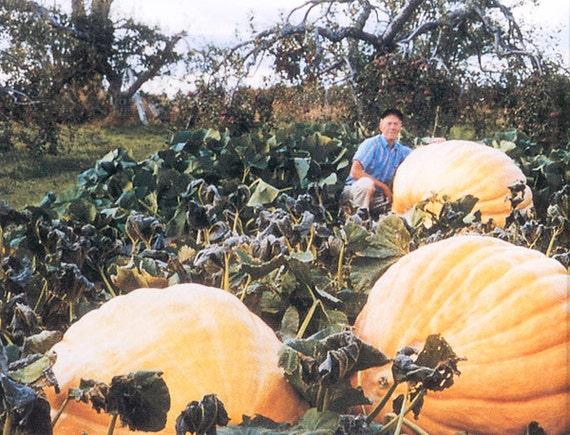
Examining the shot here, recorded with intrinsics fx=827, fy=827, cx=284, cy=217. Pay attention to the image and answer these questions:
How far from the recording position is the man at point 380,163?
21.6 feet

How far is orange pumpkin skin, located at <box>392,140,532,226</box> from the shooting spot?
4.22 metres

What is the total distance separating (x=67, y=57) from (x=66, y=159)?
176 centimetres

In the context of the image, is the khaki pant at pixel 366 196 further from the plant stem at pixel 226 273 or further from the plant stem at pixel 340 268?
the plant stem at pixel 226 273

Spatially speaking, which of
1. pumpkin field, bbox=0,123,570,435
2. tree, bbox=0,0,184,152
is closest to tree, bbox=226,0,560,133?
tree, bbox=0,0,184,152

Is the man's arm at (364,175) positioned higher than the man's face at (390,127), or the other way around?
the man's face at (390,127)

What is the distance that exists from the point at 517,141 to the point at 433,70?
2.28 metres

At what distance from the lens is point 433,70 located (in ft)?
33.3

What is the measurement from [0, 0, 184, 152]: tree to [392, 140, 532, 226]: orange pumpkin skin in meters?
7.23

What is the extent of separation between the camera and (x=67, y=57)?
43.5 ft

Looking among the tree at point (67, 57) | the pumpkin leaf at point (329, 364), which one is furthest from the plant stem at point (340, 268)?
the tree at point (67, 57)

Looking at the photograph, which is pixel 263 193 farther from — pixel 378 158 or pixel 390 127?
pixel 390 127

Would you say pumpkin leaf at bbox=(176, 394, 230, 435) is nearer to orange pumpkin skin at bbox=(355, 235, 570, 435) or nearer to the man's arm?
orange pumpkin skin at bbox=(355, 235, 570, 435)

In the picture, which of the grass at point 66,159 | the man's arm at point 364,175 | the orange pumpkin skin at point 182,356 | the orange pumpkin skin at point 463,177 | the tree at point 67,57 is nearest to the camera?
the orange pumpkin skin at point 182,356

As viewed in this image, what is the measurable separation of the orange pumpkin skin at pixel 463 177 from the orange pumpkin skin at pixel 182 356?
2.53m
